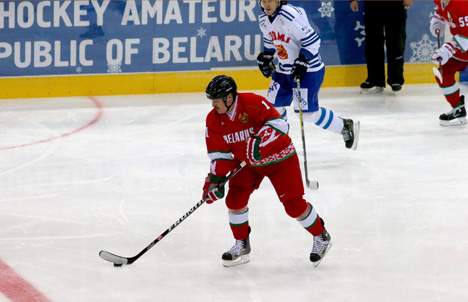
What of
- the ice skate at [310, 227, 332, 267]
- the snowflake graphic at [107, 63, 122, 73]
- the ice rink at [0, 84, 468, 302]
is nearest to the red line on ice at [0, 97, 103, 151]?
the ice rink at [0, 84, 468, 302]

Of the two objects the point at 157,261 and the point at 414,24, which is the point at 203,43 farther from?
the point at 157,261

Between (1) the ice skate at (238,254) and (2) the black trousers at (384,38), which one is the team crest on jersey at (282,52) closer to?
Answer: (1) the ice skate at (238,254)

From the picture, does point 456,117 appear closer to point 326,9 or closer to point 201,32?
point 326,9

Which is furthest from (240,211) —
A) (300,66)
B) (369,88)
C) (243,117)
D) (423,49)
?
(423,49)

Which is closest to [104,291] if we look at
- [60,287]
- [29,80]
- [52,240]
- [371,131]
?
[60,287]

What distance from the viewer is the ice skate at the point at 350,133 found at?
Answer: 211 inches

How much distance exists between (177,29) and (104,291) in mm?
4615

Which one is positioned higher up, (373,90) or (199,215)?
(373,90)

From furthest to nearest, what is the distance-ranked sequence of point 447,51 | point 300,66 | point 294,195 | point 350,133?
1. point 447,51
2. point 350,133
3. point 300,66
4. point 294,195

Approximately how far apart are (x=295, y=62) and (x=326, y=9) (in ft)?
9.37

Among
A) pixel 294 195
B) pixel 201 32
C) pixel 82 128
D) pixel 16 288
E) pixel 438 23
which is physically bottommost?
pixel 16 288

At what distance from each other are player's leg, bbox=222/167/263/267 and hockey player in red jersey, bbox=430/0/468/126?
9.96 feet

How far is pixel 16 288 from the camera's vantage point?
3.21m

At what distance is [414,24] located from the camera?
789 centimetres
